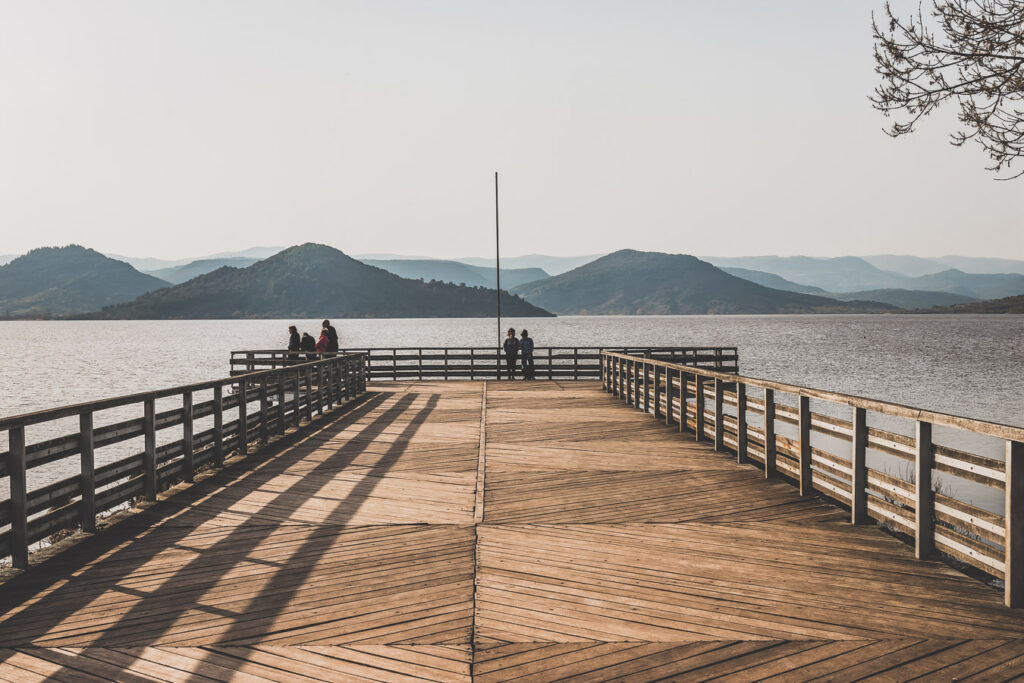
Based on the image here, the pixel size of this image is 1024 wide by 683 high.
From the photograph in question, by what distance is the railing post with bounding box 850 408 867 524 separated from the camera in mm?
6477

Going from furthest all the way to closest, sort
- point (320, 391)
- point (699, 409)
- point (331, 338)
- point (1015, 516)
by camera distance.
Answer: point (331, 338) < point (320, 391) < point (699, 409) < point (1015, 516)

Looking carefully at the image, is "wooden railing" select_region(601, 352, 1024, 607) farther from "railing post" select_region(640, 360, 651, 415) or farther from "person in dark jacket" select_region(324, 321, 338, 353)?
"person in dark jacket" select_region(324, 321, 338, 353)

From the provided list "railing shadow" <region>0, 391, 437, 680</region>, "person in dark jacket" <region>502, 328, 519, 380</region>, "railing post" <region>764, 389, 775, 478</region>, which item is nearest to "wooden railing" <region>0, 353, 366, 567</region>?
"railing shadow" <region>0, 391, 437, 680</region>

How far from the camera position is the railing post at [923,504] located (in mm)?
5562

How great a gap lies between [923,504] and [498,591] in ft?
9.92

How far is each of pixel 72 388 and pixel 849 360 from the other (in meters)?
61.5

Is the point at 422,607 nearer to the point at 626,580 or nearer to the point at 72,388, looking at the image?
the point at 626,580

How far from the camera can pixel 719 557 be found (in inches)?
230

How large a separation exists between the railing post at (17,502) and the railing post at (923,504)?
6106 millimetres

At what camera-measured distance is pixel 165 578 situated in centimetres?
539

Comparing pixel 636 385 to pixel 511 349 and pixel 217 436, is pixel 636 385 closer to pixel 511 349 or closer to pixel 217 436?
pixel 217 436

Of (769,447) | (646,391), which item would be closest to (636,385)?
(646,391)

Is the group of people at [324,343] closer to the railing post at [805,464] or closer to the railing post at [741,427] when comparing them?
the railing post at [741,427]

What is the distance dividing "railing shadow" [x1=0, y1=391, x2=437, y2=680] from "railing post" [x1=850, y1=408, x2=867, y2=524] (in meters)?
4.22
